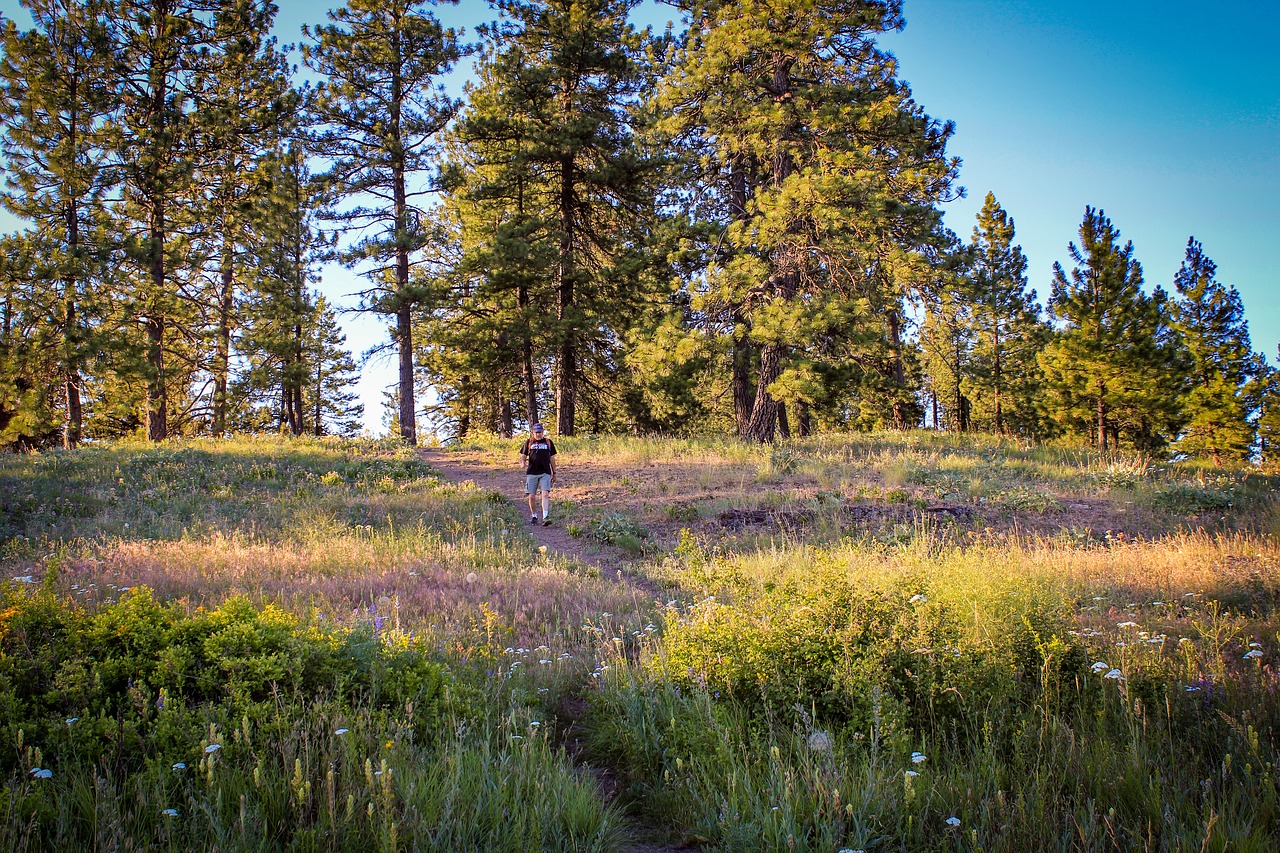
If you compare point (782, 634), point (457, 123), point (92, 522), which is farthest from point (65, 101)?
point (782, 634)

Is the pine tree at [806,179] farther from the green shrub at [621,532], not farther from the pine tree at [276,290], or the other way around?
the pine tree at [276,290]

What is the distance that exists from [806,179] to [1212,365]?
98.3 feet

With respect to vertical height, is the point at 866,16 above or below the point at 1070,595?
above

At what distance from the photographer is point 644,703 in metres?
3.99

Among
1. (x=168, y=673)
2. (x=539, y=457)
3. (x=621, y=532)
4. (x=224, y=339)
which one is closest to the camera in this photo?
(x=168, y=673)

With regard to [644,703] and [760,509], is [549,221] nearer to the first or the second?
[760,509]

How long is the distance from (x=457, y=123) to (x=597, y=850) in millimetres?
23276

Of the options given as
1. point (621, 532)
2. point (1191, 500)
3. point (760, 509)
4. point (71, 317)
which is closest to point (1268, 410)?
point (1191, 500)

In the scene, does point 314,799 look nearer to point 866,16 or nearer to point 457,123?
point 866,16

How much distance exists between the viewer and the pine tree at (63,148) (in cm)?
1850

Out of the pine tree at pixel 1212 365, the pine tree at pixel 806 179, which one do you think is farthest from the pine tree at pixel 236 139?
the pine tree at pixel 1212 365

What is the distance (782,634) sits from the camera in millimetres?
4141

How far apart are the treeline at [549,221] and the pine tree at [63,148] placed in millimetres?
84

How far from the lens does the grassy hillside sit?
2617mm
